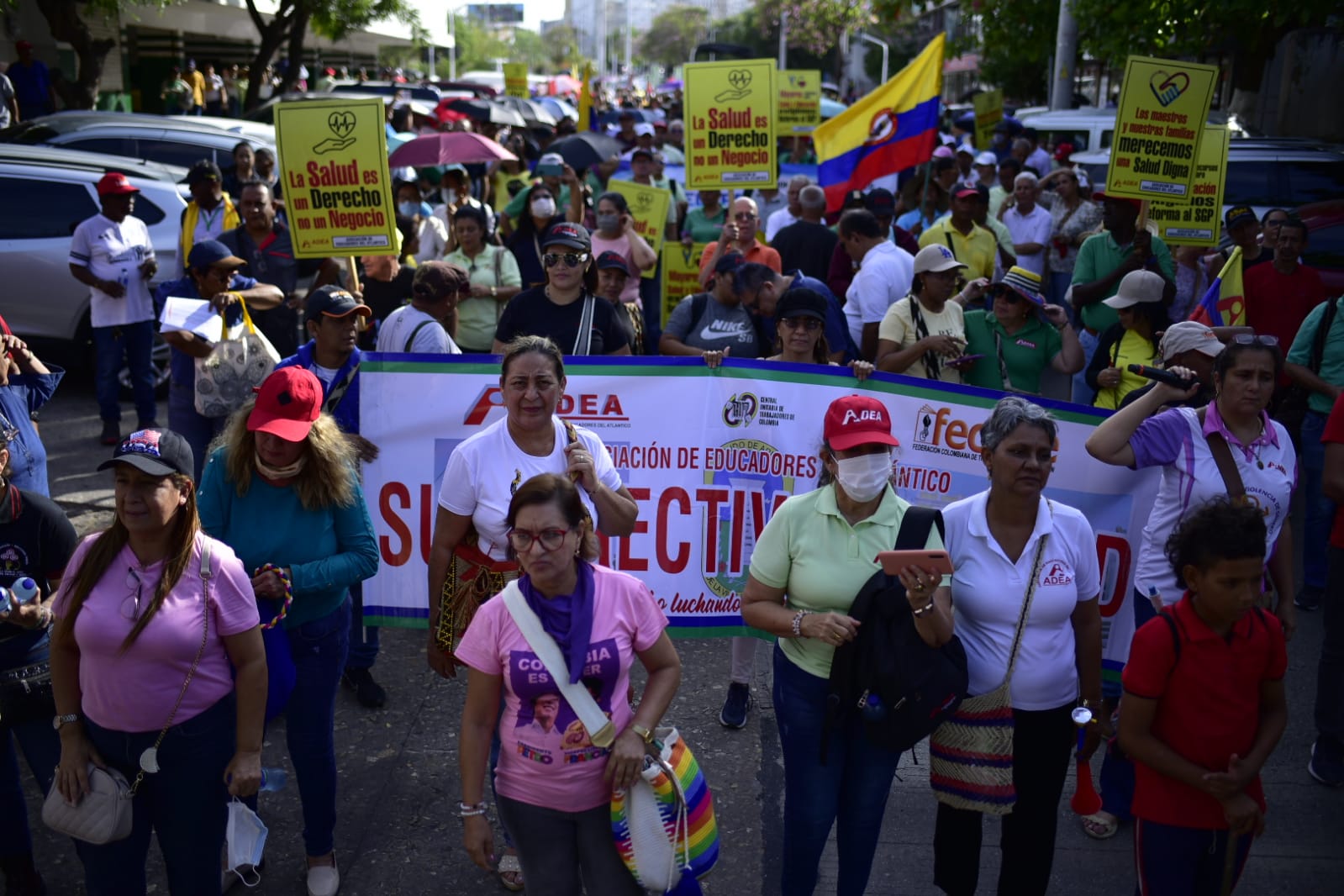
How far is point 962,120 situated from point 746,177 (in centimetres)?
1688

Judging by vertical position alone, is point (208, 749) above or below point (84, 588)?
below

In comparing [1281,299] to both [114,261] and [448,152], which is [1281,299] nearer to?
[114,261]

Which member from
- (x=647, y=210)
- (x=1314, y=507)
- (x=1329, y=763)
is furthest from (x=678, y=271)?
(x=1329, y=763)

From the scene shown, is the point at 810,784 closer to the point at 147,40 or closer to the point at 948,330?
the point at 948,330

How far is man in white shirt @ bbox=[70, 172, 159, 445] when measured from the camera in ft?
29.6

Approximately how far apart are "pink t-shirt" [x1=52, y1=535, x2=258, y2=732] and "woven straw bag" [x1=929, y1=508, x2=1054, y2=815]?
214 cm

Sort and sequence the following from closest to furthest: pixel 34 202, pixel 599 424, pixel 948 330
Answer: pixel 599 424 → pixel 948 330 → pixel 34 202

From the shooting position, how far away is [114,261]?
29.7 feet

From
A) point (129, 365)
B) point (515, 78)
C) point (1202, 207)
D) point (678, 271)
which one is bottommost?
point (129, 365)

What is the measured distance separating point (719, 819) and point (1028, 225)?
8.61 m

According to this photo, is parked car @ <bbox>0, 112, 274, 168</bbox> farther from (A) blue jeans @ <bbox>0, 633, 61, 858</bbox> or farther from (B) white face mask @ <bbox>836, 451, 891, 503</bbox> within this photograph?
(B) white face mask @ <bbox>836, 451, 891, 503</bbox>

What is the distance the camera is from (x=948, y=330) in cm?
644

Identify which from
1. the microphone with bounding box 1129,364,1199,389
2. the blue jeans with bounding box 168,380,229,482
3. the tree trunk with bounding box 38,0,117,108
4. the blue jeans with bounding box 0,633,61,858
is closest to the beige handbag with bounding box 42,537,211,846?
the blue jeans with bounding box 0,633,61,858

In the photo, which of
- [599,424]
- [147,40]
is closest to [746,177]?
[599,424]
